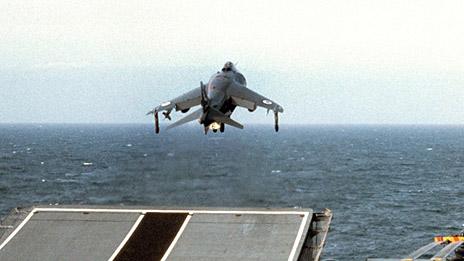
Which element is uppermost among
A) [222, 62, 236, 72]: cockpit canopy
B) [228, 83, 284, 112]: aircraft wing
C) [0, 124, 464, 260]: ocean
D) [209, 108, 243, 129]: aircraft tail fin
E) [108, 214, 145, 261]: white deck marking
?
[222, 62, 236, 72]: cockpit canopy

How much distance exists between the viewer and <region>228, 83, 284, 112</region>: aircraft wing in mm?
48844

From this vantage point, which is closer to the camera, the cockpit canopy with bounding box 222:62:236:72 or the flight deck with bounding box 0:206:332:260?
the flight deck with bounding box 0:206:332:260

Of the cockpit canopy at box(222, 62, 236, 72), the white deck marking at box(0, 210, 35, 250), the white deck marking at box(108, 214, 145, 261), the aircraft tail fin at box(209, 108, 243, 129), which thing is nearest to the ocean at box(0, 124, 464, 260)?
the white deck marking at box(108, 214, 145, 261)

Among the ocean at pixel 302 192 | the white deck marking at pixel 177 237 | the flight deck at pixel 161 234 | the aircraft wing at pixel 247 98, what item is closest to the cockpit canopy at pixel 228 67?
the aircraft wing at pixel 247 98

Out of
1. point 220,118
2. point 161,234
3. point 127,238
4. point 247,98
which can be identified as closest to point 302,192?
point 161,234

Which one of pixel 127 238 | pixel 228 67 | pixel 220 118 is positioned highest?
pixel 228 67

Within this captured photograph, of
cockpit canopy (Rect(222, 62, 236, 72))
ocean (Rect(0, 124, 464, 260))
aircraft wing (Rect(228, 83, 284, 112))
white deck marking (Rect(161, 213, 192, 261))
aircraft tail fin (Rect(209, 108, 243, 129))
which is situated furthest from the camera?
ocean (Rect(0, 124, 464, 260))

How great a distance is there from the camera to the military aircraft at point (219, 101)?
1742 inches

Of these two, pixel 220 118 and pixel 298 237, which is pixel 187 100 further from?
pixel 298 237

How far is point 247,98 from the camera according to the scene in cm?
4928

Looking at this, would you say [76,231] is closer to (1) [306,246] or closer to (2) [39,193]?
(1) [306,246]

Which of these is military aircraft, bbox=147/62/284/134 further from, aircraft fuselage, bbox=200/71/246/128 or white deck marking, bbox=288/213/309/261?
white deck marking, bbox=288/213/309/261

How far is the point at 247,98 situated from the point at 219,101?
123 inches

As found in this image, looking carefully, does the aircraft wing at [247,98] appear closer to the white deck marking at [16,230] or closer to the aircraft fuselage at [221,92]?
the aircraft fuselage at [221,92]
